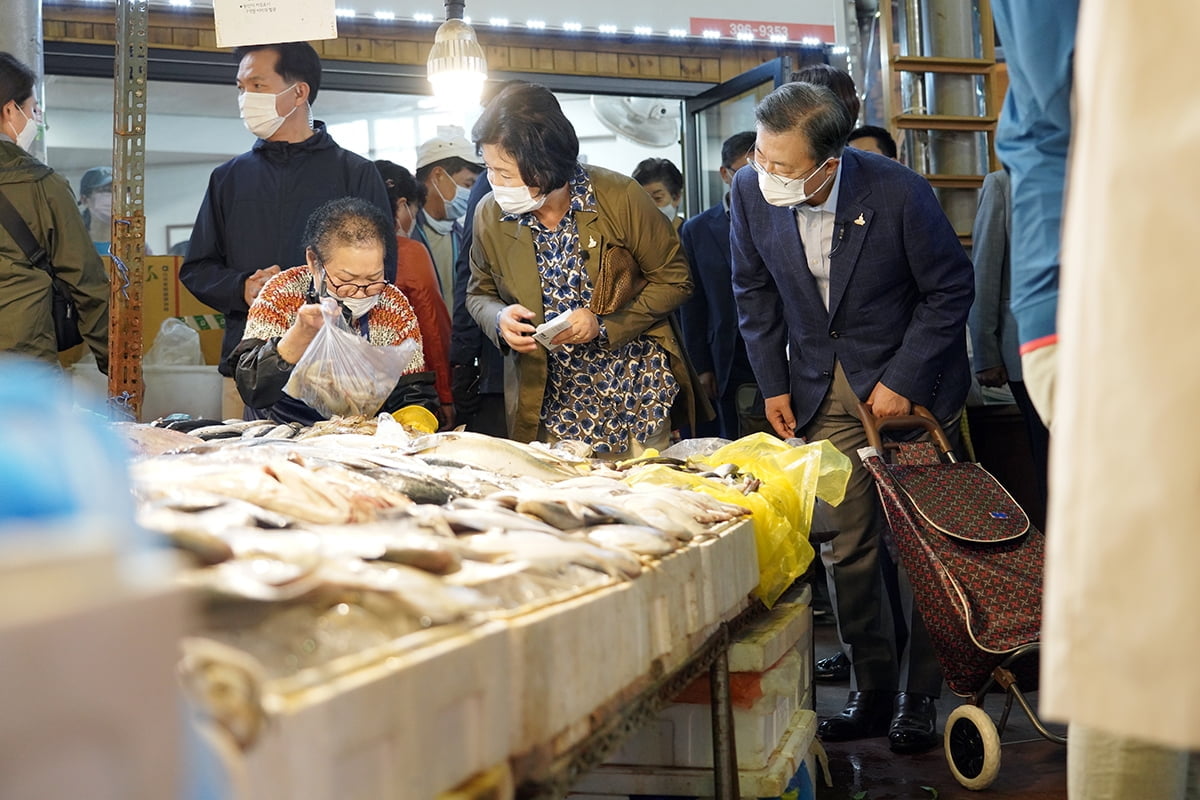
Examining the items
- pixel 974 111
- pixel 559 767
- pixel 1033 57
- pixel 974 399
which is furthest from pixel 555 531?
pixel 974 111

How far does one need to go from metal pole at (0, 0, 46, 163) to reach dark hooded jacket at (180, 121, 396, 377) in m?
1.31

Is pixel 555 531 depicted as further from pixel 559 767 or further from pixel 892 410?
pixel 892 410

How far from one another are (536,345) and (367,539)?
290 centimetres

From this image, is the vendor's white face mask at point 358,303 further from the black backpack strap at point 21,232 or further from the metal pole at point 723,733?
the metal pole at point 723,733

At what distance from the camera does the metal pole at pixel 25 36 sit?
218 inches

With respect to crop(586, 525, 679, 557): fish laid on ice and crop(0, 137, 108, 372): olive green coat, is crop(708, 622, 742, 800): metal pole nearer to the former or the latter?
crop(586, 525, 679, 557): fish laid on ice

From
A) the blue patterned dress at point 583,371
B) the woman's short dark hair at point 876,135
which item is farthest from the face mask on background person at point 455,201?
the blue patterned dress at point 583,371

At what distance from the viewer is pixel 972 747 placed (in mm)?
3559

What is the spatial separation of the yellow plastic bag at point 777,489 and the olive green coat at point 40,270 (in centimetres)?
238

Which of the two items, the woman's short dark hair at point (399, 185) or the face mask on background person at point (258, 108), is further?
the woman's short dark hair at point (399, 185)

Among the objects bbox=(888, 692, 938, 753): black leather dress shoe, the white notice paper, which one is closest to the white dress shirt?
bbox=(888, 692, 938, 753): black leather dress shoe

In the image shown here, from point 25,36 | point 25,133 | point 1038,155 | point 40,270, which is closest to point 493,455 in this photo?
point 1038,155

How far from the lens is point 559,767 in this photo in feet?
4.65

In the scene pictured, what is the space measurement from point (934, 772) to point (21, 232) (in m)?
3.44
